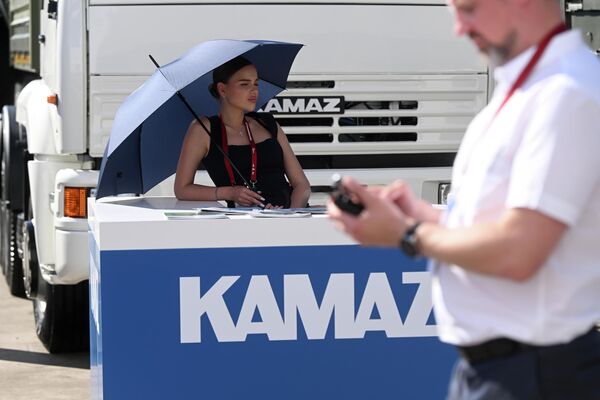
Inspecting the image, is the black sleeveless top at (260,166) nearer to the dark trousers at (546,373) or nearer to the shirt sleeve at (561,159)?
the dark trousers at (546,373)

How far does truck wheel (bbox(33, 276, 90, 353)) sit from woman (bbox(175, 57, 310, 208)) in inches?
82.1

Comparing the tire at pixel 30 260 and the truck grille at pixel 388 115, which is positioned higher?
the truck grille at pixel 388 115

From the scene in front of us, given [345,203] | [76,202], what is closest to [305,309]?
[345,203]

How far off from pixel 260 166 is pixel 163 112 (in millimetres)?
507

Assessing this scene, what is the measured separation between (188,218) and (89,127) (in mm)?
2670

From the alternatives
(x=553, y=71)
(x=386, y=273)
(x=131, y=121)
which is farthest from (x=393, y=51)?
(x=553, y=71)

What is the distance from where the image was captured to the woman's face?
582 centimetres

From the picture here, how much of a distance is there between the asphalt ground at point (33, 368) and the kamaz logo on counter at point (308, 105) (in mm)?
1855

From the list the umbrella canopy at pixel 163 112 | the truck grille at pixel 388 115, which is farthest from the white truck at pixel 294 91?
the umbrella canopy at pixel 163 112

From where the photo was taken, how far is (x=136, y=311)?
447 centimetres

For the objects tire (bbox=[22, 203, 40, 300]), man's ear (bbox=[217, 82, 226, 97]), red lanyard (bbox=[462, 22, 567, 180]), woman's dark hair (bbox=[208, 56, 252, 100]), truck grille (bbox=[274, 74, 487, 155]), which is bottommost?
tire (bbox=[22, 203, 40, 300])

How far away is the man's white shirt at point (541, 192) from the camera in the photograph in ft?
7.68

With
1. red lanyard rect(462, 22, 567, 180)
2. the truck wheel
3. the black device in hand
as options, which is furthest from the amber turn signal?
red lanyard rect(462, 22, 567, 180)

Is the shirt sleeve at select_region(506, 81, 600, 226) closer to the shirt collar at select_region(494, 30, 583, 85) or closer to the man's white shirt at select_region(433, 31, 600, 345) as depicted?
the man's white shirt at select_region(433, 31, 600, 345)
